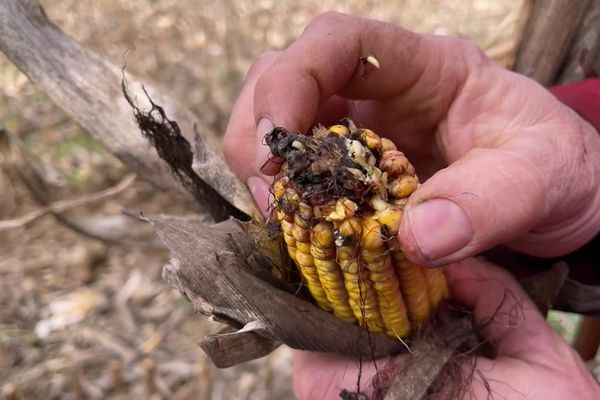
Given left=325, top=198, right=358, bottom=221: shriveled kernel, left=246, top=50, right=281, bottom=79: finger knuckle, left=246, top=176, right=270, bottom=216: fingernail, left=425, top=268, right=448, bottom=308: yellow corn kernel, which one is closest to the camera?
left=325, top=198, right=358, bottom=221: shriveled kernel

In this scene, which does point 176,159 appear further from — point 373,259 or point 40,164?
point 40,164

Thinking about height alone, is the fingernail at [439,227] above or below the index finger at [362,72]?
below

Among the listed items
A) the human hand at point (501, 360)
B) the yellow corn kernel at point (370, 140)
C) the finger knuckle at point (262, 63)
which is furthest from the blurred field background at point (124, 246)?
the yellow corn kernel at point (370, 140)

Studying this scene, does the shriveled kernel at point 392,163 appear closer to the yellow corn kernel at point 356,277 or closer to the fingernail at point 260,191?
the yellow corn kernel at point 356,277

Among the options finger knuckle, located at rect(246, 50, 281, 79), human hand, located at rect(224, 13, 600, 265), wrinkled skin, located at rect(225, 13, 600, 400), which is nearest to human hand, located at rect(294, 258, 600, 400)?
wrinkled skin, located at rect(225, 13, 600, 400)

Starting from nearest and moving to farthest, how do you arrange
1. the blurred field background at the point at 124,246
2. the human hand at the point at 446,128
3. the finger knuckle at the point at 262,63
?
the human hand at the point at 446,128 < the finger knuckle at the point at 262,63 < the blurred field background at the point at 124,246

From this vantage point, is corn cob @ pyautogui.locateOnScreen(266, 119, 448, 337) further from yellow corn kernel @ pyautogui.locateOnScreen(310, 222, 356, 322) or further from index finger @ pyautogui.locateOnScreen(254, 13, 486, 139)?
index finger @ pyautogui.locateOnScreen(254, 13, 486, 139)

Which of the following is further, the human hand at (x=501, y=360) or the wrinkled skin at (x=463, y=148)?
the human hand at (x=501, y=360)
